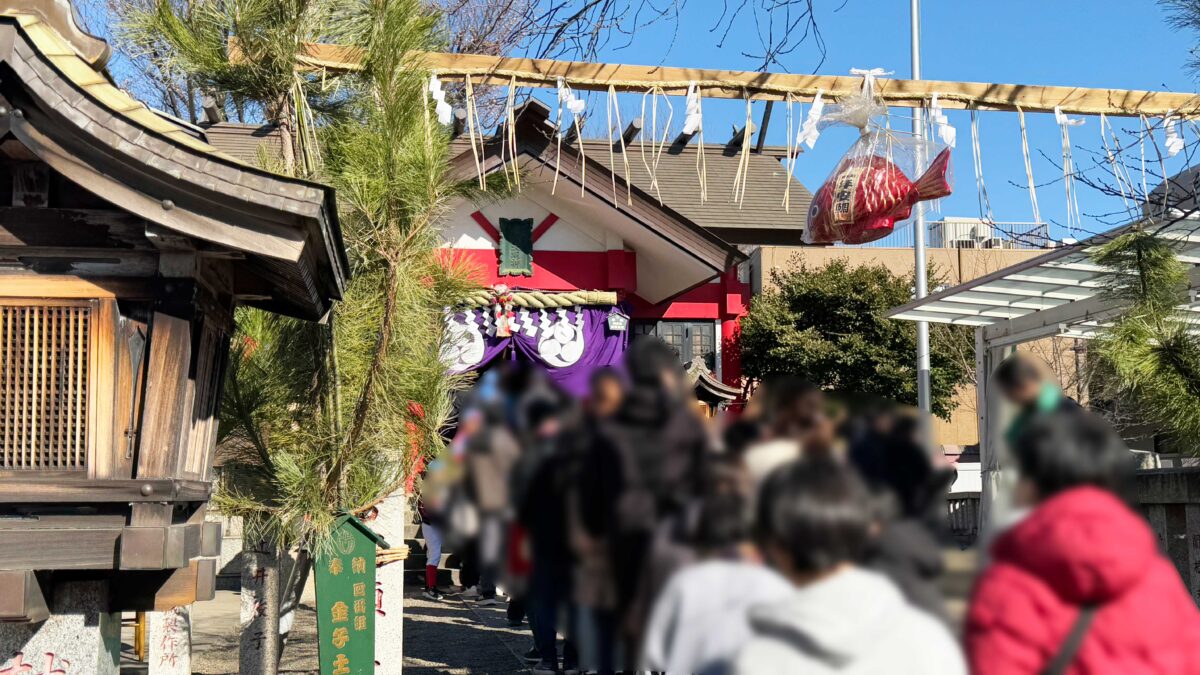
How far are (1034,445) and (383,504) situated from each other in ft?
22.2

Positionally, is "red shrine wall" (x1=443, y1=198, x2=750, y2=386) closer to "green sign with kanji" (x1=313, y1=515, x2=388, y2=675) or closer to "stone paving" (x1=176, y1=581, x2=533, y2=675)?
"stone paving" (x1=176, y1=581, x2=533, y2=675)

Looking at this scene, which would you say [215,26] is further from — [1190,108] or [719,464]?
[719,464]

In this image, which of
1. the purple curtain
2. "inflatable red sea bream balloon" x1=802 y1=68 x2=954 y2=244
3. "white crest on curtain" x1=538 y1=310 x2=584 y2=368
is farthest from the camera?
"white crest on curtain" x1=538 y1=310 x2=584 y2=368

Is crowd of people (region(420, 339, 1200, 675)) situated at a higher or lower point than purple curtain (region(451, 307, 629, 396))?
lower

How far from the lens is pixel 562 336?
11.1 metres

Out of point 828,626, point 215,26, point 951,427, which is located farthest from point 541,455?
point 951,427

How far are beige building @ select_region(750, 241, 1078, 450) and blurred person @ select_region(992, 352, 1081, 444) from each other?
18073mm

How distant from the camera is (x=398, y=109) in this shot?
583 centimetres

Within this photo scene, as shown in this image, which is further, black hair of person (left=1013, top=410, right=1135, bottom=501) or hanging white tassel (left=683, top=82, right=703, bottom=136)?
hanging white tassel (left=683, top=82, right=703, bottom=136)

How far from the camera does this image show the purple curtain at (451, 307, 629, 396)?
10562 millimetres

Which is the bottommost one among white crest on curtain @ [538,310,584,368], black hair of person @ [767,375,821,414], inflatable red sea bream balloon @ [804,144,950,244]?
black hair of person @ [767,375,821,414]

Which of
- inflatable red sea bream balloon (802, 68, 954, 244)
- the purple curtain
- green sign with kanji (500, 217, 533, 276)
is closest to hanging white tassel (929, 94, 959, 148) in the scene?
inflatable red sea bream balloon (802, 68, 954, 244)

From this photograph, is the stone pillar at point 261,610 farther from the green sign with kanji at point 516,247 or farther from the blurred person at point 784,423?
the green sign with kanji at point 516,247

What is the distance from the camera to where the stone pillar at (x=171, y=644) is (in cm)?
672
